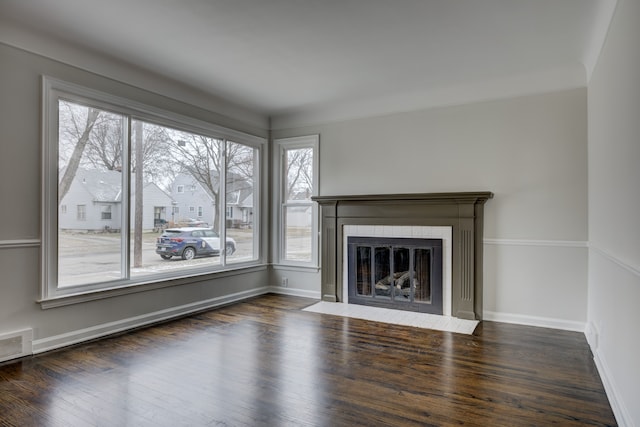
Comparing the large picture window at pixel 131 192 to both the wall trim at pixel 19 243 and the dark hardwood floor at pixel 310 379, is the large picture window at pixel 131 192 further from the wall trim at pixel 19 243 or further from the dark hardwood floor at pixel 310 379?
the dark hardwood floor at pixel 310 379

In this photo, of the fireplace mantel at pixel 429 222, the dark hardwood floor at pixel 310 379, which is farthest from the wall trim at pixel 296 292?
the dark hardwood floor at pixel 310 379

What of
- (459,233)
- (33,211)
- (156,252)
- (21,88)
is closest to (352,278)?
(459,233)

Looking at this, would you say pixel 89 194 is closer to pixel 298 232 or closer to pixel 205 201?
pixel 205 201

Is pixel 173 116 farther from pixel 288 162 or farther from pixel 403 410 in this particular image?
pixel 403 410

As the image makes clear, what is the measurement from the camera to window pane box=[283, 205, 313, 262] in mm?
5774

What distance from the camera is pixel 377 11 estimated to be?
290cm

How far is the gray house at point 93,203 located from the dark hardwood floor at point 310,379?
1.12 meters

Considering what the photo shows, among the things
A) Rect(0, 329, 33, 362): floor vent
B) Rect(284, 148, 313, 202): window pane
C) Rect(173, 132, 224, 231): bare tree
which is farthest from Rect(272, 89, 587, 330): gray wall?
Rect(0, 329, 33, 362): floor vent

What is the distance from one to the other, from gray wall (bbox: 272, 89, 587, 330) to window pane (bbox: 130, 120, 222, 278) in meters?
2.41

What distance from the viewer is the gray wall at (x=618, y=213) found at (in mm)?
2023

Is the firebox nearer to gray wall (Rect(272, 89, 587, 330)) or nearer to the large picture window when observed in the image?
gray wall (Rect(272, 89, 587, 330))

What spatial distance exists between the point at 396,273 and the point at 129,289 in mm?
3067

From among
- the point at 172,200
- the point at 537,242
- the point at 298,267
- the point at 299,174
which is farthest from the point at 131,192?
the point at 537,242

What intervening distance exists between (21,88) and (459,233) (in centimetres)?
448
